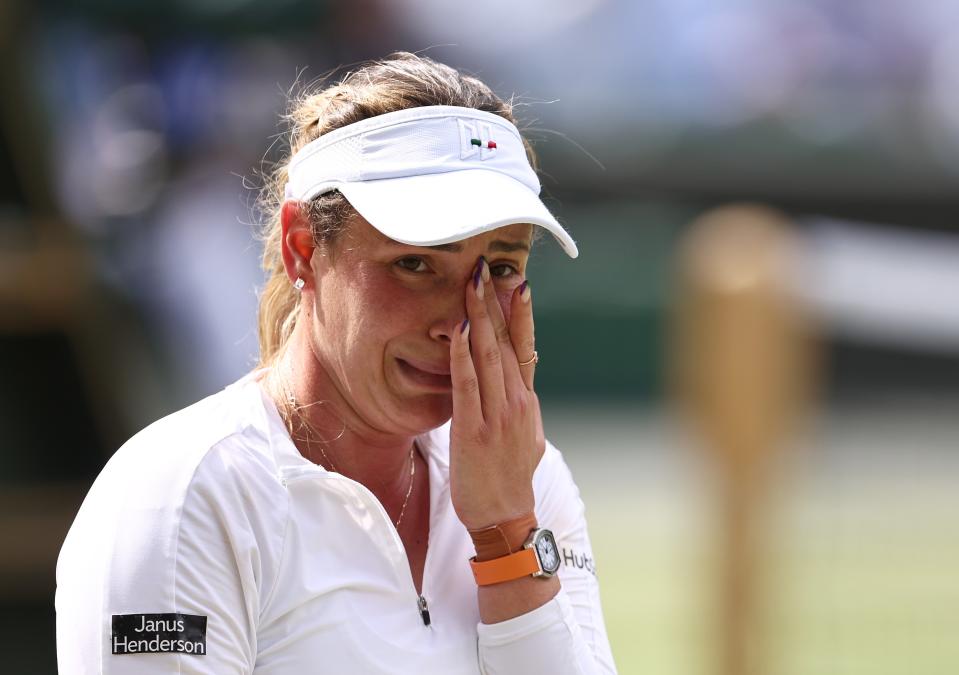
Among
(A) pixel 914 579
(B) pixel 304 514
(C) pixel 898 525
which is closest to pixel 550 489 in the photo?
(B) pixel 304 514

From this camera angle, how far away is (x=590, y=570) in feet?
7.81

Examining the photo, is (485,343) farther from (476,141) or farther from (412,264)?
(476,141)

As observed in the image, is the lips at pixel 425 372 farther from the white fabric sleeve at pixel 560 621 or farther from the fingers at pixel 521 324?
the white fabric sleeve at pixel 560 621

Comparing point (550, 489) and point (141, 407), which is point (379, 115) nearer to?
point (550, 489)

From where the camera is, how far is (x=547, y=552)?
6.96 feet

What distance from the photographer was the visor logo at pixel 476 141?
7.05 feet

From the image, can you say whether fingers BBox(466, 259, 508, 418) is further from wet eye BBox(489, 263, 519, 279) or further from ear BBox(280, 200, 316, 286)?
ear BBox(280, 200, 316, 286)

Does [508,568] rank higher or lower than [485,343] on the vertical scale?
lower

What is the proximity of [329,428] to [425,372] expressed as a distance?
7.7 inches

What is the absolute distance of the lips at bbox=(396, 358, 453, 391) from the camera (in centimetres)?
214

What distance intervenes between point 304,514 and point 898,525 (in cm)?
550

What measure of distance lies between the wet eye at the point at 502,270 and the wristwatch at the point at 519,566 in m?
0.42

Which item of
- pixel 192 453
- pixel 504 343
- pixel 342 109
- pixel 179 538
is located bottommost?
pixel 179 538

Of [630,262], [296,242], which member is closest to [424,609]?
[296,242]
